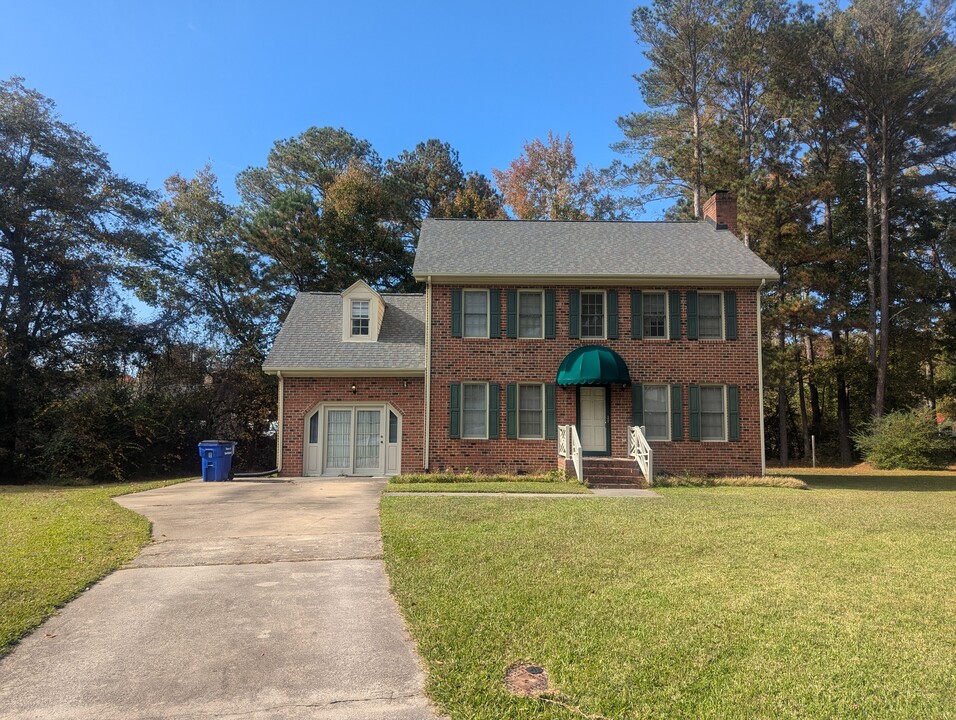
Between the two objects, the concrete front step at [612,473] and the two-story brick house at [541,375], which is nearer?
the concrete front step at [612,473]

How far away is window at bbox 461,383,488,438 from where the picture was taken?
15977mm

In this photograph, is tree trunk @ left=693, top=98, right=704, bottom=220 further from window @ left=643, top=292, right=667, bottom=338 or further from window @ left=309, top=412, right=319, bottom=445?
window @ left=309, top=412, right=319, bottom=445

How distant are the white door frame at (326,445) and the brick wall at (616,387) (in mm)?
1397

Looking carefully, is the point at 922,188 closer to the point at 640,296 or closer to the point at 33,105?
the point at 640,296

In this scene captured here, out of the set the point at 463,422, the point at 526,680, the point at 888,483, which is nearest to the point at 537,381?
the point at 463,422

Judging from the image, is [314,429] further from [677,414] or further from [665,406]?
[677,414]

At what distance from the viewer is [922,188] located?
26375 mm

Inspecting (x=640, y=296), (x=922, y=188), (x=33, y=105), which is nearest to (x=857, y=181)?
(x=922, y=188)

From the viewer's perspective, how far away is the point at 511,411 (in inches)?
626

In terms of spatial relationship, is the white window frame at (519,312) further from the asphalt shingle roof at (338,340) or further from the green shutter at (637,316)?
the asphalt shingle roof at (338,340)

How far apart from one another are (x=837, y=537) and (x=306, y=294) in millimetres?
16384

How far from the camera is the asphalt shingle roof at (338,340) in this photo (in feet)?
53.4

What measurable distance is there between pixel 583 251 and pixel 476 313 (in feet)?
12.5

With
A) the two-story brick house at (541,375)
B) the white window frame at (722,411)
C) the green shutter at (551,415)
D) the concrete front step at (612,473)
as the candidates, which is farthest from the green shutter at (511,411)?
the white window frame at (722,411)
